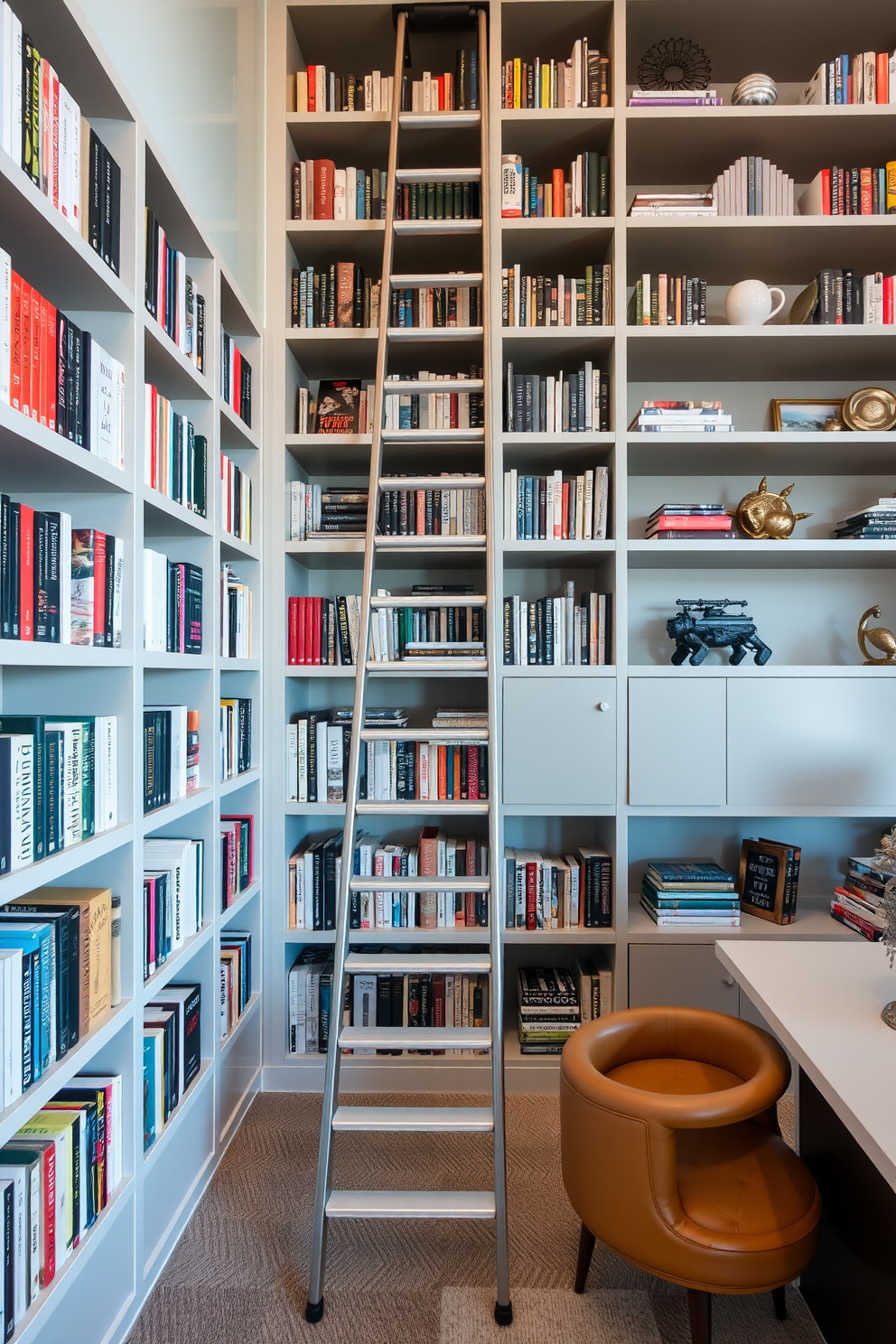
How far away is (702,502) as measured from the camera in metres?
2.71

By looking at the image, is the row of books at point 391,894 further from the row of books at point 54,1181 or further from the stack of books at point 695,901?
the row of books at point 54,1181

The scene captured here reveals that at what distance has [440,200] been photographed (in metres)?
2.41

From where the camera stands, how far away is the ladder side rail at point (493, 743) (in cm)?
153

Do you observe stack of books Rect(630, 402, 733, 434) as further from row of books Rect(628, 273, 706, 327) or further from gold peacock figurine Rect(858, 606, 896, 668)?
gold peacock figurine Rect(858, 606, 896, 668)

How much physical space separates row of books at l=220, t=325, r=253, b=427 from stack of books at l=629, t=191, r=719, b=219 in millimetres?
1284

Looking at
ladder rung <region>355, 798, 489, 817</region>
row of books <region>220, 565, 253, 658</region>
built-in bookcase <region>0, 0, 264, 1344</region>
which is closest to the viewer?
built-in bookcase <region>0, 0, 264, 1344</region>

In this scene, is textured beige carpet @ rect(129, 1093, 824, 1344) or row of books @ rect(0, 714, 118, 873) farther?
textured beige carpet @ rect(129, 1093, 824, 1344)

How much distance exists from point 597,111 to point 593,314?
58 cm

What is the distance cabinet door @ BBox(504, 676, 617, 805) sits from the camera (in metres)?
2.35

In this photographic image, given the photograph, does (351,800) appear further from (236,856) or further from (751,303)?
(751,303)

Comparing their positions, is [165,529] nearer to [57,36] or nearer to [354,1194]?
[57,36]

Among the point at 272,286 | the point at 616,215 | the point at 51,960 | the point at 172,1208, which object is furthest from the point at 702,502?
the point at 172,1208

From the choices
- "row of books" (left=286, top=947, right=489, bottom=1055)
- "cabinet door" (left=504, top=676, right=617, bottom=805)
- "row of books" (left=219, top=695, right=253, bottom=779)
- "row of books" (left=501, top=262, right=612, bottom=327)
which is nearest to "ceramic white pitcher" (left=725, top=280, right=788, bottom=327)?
"row of books" (left=501, top=262, right=612, bottom=327)

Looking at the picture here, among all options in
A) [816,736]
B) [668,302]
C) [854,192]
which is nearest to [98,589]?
[668,302]
